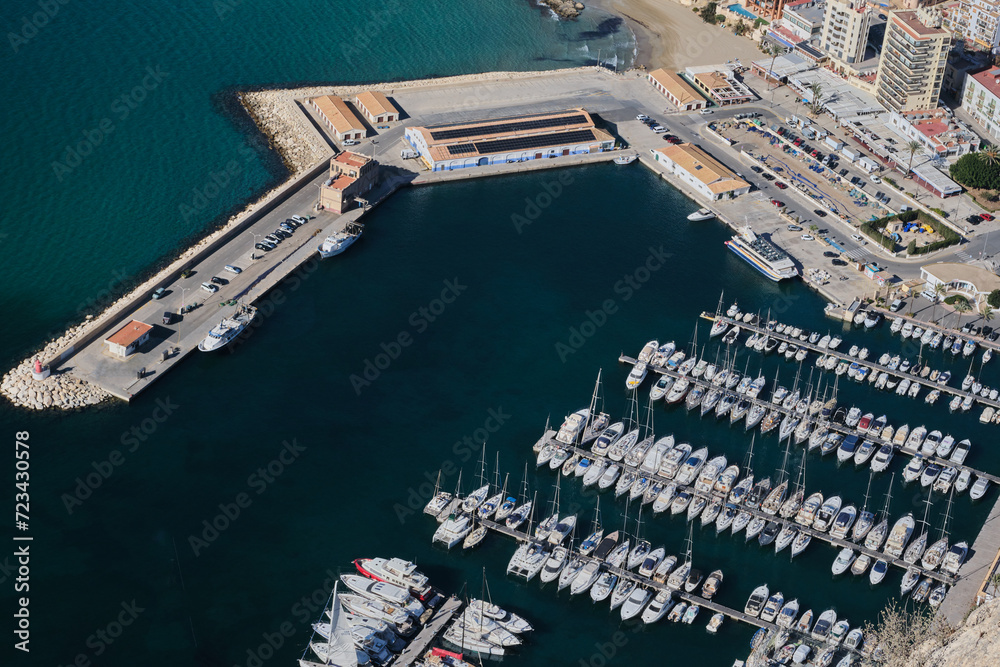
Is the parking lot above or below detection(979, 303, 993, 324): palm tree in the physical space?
above

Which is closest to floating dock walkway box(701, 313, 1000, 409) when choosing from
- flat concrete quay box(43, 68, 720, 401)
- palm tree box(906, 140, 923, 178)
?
flat concrete quay box(43, 68, 720, 401)

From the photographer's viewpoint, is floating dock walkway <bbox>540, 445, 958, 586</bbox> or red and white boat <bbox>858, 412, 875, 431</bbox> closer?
floating dock walkway <bbox>540, 445, 958, 586</bbox>

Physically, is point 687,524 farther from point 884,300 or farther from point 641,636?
point 884,300

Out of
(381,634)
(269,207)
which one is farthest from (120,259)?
(381,634)

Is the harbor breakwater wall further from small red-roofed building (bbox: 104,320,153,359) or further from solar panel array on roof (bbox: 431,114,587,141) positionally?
solar panel array on roof (bbox: 431,114,587,141)

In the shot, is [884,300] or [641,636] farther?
[884,300]

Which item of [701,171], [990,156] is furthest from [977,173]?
[701,171]
